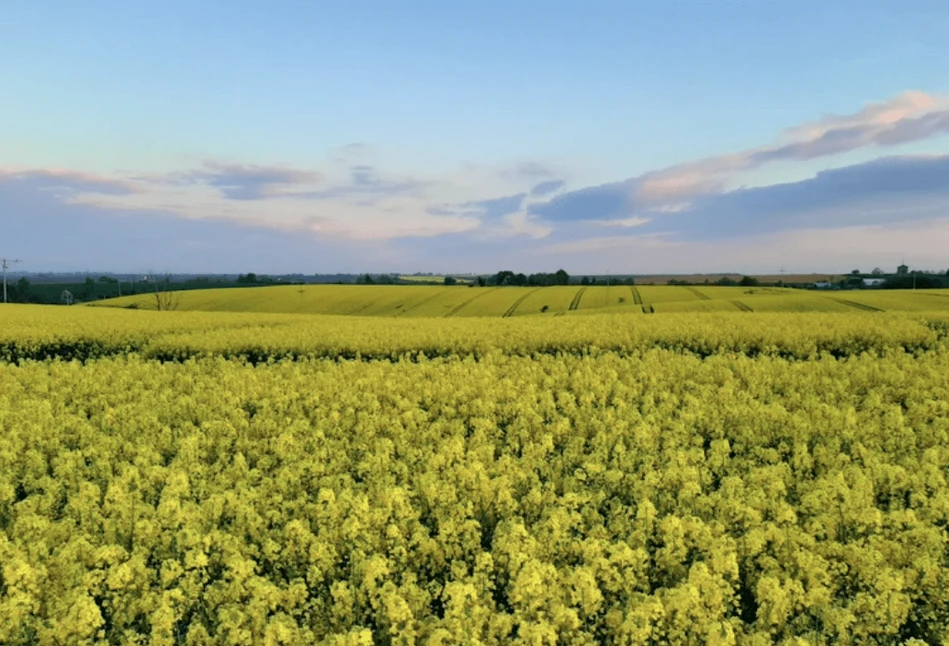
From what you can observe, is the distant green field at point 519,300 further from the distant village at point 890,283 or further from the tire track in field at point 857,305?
the distant village at point 890,283

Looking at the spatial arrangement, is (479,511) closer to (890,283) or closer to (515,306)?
(515,306)

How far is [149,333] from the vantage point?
29.8m

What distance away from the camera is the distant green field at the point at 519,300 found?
5406 cm

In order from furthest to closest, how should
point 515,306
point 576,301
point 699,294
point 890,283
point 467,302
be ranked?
point 890,283 → point 699,294 → point 467,302 → point 576,301 → point 515,306

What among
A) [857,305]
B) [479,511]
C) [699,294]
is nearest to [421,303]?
[699,294]

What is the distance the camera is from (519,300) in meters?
71.8

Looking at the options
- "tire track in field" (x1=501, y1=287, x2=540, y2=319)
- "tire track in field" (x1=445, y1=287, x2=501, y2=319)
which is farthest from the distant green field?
"tire track in field" (x1=445, y1=287, x2=501, y2=319)

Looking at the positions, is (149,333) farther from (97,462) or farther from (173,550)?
(173,550)

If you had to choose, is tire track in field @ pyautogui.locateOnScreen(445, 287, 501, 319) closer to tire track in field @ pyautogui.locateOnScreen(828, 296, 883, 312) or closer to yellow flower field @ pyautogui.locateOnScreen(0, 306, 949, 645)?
tire track in field @ pyautogui.locateOnScreen(828, 296, 883, 312)

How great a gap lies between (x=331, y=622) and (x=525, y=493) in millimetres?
3105

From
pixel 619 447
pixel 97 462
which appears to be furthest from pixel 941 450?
pixel 97 462

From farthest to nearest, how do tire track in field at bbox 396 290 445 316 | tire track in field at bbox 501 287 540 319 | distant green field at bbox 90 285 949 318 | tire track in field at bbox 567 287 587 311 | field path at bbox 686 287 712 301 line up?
field path at bbox 686 287 712 301
tire track in field at bbox 396 290 445 316
tire track in field at bbox 567 287 587 311
tire track in field at bbox 501 287 540 319
distant green field at bbox 90 285 949 318

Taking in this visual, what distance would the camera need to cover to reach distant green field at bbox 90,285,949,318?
5406 cm

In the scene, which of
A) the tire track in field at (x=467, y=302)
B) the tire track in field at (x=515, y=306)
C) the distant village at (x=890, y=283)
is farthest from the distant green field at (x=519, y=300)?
the distant village at (x=890, y=283)
